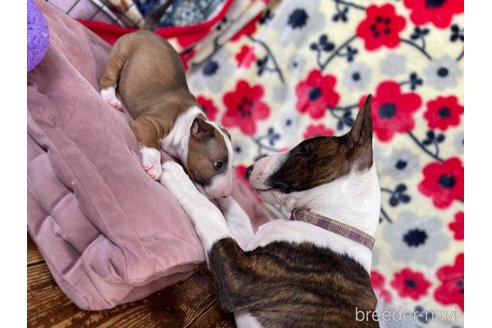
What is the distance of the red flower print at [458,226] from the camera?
8.95 ft

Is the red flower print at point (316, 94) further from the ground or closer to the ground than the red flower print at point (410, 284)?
further from the ground

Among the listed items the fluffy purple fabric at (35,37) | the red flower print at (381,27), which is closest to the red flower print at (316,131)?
the red flower print at (381,27)

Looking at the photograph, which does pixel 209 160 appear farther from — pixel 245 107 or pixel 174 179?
pixel 245 107

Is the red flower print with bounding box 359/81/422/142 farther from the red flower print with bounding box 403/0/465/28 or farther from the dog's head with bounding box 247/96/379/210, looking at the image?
the dog's head with bounding box 247/96/379/210

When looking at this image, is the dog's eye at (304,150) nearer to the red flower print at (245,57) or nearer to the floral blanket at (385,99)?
the floral blanket at (385,99)

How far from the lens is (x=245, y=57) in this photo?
3145mm

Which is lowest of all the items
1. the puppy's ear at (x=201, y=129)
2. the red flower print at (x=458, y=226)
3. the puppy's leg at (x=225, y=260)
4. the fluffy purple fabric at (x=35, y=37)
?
the red flower print at (x=458, y=226)

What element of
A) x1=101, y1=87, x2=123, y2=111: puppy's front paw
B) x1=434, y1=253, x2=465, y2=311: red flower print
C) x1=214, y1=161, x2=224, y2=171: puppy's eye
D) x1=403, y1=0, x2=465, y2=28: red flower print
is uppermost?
x1=403, y1=0, x2=465, y2=28: red flower print

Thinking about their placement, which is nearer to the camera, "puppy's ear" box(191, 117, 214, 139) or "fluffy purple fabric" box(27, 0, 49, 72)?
"fluffy purple fabric" box(27, 0, 49, 72)

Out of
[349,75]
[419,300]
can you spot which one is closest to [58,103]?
[349,75]

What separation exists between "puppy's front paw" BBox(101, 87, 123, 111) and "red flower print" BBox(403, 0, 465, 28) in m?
1.88

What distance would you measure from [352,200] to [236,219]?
2.03ft

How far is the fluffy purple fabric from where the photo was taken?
64.8 inches

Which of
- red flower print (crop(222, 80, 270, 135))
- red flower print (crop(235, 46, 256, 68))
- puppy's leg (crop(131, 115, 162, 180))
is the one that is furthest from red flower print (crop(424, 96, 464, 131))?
puppy's leg (crop(131, 115, 162, 180))
